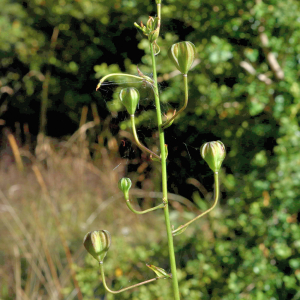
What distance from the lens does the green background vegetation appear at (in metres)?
1.54

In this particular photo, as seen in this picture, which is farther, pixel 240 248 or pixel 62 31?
pixel 62 31

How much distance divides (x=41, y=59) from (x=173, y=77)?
2601 mm

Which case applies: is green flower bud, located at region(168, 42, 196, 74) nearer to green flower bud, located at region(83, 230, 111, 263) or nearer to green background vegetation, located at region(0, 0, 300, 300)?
green flower bud, located at region(83, 230, 111, 263)

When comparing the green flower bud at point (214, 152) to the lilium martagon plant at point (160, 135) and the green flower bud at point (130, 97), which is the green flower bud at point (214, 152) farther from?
the green flower bud at point (130, 97)

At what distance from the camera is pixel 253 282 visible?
153 cm

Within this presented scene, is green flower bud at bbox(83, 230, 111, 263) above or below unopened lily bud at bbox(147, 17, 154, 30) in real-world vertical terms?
below

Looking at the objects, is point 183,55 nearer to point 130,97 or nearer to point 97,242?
point 130,97

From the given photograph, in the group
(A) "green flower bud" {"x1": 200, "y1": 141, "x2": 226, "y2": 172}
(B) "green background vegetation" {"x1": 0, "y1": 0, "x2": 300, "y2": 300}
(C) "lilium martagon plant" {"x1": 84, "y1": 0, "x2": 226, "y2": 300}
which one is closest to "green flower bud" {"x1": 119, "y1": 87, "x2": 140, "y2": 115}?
(C) "lilium martagon plant" {"x1": 84, "y1": 0, "x2": 226, "y2": 300}

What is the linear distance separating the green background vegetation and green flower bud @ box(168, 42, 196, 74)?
0.45 metres

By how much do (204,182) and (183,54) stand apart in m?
2.06

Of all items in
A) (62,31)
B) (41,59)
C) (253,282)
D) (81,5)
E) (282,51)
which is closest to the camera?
(253,282)

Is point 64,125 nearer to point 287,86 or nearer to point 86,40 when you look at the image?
point 86,40

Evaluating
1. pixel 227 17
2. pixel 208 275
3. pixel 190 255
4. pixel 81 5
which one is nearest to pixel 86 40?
pixel 81 5

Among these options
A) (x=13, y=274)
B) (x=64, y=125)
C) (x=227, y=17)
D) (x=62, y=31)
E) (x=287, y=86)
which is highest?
(x=227, y=17)
